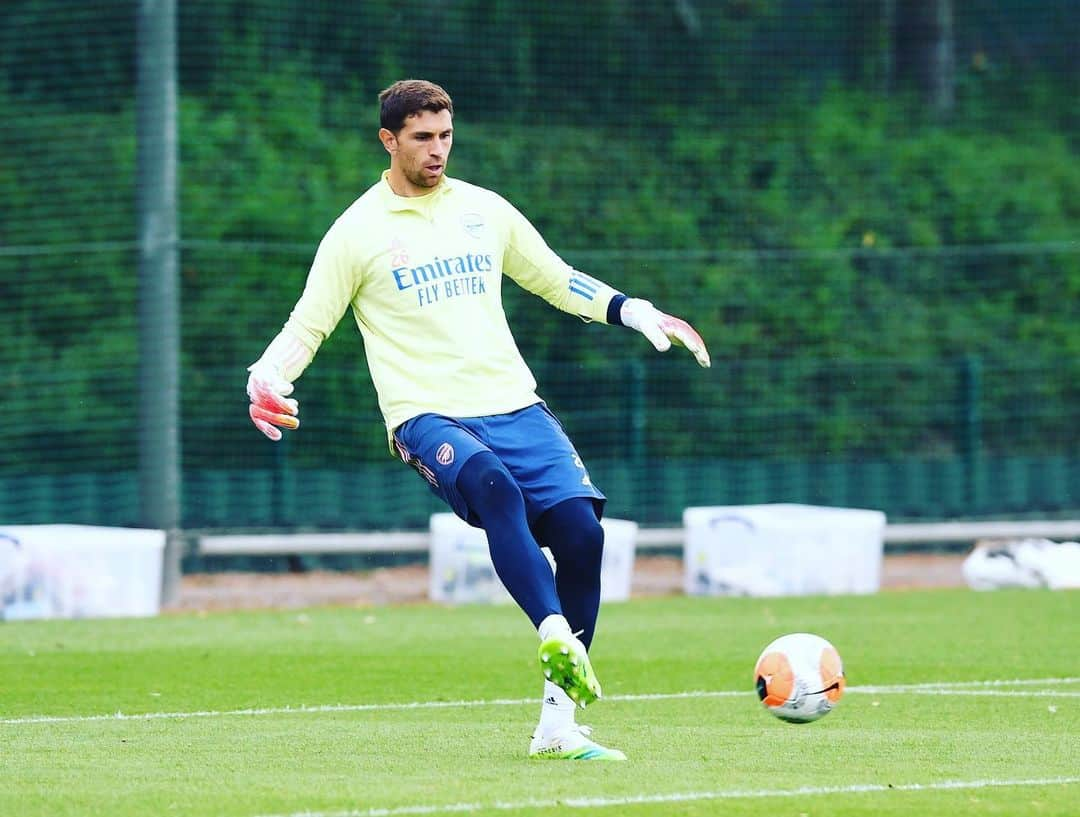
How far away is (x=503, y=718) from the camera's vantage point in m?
7.62

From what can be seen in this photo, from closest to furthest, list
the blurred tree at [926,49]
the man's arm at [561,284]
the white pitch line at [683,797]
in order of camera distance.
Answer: the white pitch line at [683,797]
the man's arm at [561,284]
the blurred tree at [926,49]

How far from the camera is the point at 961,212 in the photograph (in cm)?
2202

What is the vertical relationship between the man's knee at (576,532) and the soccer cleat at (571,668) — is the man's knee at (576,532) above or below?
above

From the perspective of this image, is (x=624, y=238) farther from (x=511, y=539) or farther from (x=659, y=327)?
(x=511, y=539)

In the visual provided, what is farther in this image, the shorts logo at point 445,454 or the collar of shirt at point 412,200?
the collar of shirt at point 412,200

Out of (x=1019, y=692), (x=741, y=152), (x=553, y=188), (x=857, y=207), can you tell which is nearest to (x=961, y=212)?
(x=857, y=207)

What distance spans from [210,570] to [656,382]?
451 centimetres

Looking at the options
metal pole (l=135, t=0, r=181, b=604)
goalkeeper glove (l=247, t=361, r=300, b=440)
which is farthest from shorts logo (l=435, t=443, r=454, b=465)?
metal pole (l=135, t=0, r=181, b=604)

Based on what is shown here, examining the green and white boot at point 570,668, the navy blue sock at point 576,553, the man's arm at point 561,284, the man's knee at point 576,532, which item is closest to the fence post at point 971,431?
the man's arm at point 561,284

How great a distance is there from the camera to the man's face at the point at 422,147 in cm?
667

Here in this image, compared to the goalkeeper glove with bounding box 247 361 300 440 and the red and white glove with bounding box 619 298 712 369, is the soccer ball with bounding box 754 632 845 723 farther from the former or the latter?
the goalkeeper glove with bounding box 247 361 300 440

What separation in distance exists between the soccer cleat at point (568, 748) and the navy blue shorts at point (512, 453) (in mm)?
704

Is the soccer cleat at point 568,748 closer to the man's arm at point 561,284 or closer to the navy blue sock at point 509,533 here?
the navy blue sock at point 509,533

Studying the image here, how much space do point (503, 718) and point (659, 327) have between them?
172 centimetres
